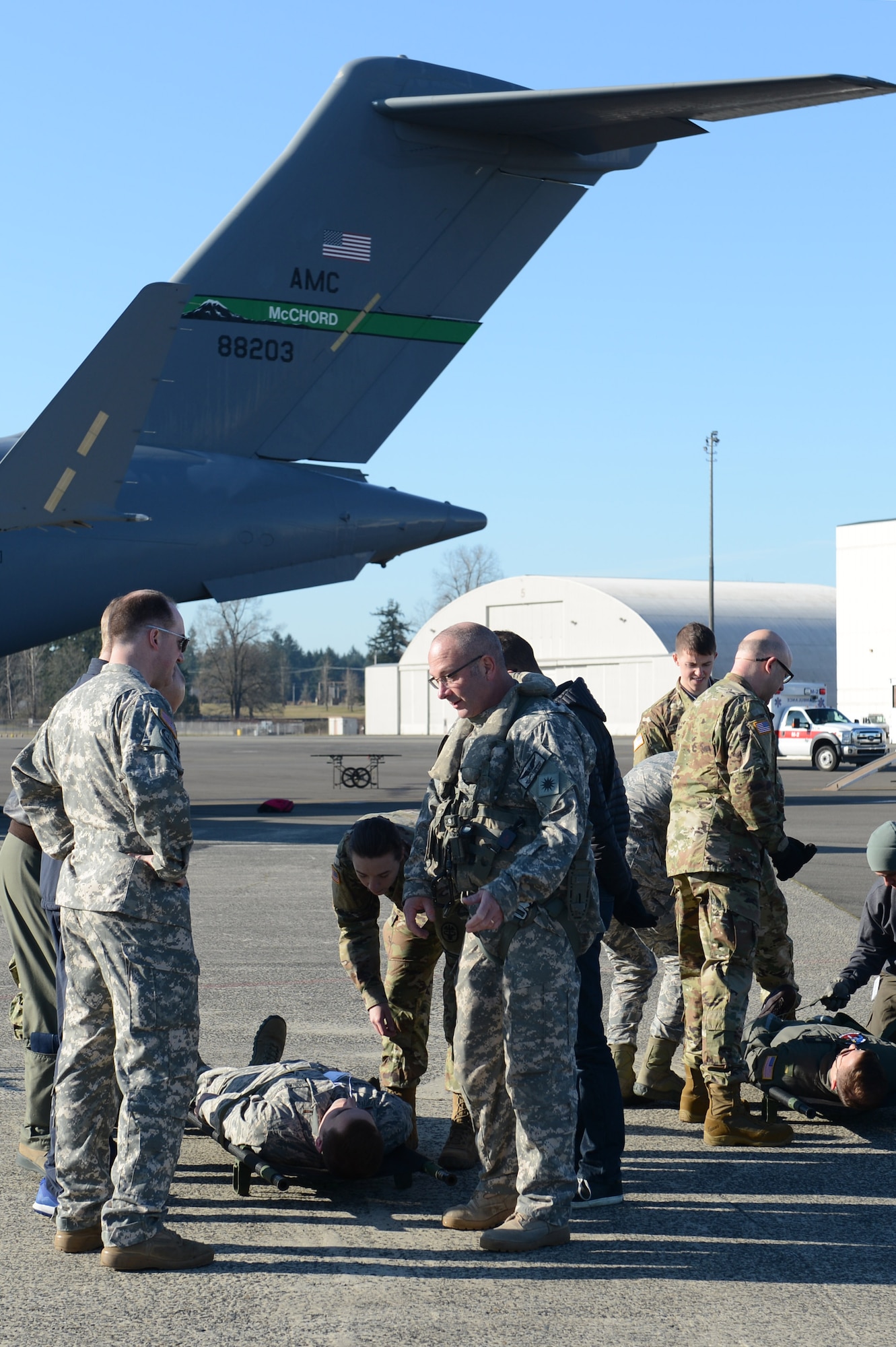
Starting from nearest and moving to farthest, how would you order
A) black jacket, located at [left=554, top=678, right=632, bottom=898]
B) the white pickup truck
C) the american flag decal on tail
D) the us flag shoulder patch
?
the us flag shoulder patch < black jacket, located at [left=554, top=678, right=632, bottom=898] < the american flag decal on tail < the white pickup truck

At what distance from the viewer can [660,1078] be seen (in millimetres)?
6465

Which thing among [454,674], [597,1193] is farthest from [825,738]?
[454,674]

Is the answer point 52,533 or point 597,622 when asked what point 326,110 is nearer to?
point 52,533

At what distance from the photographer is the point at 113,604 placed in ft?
15.7

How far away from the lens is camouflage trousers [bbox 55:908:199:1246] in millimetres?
4375

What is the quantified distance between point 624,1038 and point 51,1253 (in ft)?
9.62

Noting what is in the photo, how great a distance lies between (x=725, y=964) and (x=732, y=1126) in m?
0.69

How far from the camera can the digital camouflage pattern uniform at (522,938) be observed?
4574 millimetres

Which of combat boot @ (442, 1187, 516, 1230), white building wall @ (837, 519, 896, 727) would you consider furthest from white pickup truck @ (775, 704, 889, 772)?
combat boot @ (442, 1187, 516, 1230)

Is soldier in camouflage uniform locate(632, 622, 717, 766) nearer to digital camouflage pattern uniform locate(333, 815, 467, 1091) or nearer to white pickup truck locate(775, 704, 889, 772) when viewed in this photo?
digital camouflage pattern uniform locate(333, 815, 467, 1091)

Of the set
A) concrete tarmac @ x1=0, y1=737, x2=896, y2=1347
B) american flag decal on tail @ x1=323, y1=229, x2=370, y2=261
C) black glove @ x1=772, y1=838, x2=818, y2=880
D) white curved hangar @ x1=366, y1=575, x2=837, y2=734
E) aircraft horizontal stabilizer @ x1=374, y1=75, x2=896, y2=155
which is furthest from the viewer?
white curved hangar @ x1=366, y1=575, x2=837, y2=734

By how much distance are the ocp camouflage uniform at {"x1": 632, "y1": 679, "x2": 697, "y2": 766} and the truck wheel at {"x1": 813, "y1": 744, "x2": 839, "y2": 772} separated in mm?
31173

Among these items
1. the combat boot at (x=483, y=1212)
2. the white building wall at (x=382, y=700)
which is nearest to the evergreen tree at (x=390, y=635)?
the white building wall at (x=382, y=700)

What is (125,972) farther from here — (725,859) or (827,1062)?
(827,1062)
